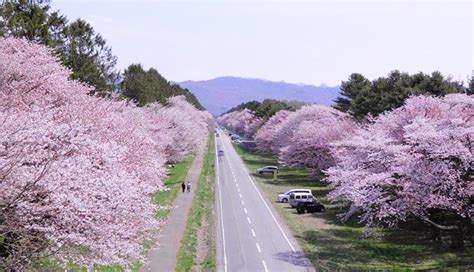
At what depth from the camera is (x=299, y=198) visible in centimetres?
Answer: 4084

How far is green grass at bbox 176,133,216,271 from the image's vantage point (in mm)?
23447

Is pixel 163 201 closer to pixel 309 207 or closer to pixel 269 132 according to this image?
pixel 309 207

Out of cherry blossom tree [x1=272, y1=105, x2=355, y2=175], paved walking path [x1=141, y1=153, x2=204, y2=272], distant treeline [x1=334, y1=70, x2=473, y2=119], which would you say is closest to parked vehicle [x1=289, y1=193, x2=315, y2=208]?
cherry blossom tree [x1=272, y1=105, x2=355, y2=175]

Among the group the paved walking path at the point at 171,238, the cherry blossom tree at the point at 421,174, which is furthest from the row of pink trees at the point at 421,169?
the paved walking path at the point at 171,238

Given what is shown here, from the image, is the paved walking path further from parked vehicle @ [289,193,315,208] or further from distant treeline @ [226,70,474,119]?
distant treeline @ [226,70,474,119]

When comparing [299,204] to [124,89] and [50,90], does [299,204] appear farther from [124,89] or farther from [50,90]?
[124,89]

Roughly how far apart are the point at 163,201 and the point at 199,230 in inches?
421

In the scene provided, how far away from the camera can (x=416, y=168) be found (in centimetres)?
2219

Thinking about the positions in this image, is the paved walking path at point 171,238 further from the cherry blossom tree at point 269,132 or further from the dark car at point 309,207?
the cherry blossom tree at point 269,132

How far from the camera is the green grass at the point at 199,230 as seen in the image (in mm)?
23447

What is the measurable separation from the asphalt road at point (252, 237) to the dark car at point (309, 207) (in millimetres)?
2098

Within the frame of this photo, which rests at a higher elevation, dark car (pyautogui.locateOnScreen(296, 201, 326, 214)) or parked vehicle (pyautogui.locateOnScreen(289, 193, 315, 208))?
parked vehicle (pyautogui.locateOnScreen(289, 193, 315, 208))

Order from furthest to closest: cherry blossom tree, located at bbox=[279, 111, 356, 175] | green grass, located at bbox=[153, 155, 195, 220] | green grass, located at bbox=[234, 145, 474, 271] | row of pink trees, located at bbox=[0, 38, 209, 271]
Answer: cherry blossom tree, located at bbox=[279, 111, 356, 175], green grass, located at bbox=[153, 155, 195, 220], green grass, located at bbox=[234, 145, 474, 271], row of pink trees, located at bbox=[0, 38, 209, 271]

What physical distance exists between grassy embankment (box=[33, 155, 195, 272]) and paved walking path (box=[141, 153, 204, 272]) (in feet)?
2.01
